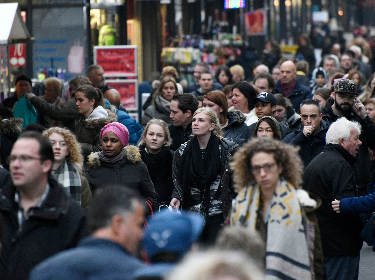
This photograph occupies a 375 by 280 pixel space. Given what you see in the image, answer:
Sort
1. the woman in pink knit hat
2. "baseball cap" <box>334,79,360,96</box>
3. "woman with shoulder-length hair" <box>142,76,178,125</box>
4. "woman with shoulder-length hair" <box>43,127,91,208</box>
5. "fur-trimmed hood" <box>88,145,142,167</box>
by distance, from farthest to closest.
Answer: "woman with shoulder-length hair" <box>142,76,178,125</box> < "baseball cap" <box>334,79,360,96</box> < "fur-trimmed hood" <box>88,145,142,167</box> < the woman in pink knit hat < "woman with shoulder-length hair" <box>43,127,91,208</box>

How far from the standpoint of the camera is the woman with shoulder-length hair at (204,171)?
9.75 m

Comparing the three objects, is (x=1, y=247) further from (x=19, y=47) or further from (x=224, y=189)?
(x=19, y=47)

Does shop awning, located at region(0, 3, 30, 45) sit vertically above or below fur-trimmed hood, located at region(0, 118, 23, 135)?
above

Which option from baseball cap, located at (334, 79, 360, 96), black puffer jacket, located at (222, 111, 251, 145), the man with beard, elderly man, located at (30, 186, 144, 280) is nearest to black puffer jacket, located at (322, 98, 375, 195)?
the man with beard

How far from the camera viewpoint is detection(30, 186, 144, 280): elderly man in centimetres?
464

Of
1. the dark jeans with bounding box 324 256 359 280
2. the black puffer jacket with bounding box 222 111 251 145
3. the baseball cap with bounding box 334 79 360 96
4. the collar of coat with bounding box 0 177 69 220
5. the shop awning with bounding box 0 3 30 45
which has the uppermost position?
the shop awning with bounding box 0 3 30 45

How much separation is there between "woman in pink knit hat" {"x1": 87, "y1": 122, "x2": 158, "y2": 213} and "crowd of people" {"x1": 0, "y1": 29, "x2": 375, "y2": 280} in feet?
0.04

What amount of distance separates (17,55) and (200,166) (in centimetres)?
922

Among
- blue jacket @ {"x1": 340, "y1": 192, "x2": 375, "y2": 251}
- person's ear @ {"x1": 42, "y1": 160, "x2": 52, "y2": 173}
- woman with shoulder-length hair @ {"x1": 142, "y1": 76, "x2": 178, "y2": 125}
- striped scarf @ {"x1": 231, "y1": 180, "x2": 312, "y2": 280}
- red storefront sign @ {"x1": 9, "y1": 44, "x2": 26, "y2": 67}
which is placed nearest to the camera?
person's ear @ {"x1": 42, "y1": 160, "x2": 52, "y2": 173}

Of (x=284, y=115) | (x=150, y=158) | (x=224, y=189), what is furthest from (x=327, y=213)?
(x=284, y=115)

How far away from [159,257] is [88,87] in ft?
24.4

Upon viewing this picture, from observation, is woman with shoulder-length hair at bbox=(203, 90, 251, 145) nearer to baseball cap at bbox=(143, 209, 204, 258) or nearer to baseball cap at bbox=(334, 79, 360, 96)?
baseball cap at bbox=(334, 79, 360, 96)

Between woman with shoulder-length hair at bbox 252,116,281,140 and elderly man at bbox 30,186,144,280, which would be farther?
woman with shoulder-length hair at bbox 252,116,281,140

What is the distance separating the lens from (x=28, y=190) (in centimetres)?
605
